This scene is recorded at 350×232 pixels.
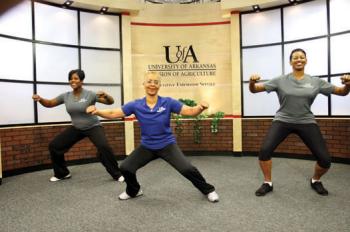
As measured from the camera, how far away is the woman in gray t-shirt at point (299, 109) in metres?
3.14

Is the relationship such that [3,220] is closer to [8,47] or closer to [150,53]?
[8,47]

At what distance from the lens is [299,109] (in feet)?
10.4

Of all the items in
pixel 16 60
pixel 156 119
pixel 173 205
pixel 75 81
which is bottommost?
pixel 173 205

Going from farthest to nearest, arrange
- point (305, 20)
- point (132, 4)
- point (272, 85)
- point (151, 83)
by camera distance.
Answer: point (132, 4) → point (305, 20) → point (272, 85) → point (151, 83)

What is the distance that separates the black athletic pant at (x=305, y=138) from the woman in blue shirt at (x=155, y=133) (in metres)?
0.79

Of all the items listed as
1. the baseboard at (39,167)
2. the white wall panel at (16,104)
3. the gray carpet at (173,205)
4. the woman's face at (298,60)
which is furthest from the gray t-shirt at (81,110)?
the woman's face at (298,60)

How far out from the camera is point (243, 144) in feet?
19.7

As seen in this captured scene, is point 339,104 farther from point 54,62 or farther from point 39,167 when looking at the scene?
point 39,167

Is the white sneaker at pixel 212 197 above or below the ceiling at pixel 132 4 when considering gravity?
below

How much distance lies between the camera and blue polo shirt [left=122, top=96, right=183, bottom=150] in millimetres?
3002

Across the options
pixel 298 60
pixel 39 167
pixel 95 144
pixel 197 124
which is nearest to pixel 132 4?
pixel 197 124

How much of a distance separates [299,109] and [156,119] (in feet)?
4.94

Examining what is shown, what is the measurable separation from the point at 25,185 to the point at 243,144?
3923 millimetres

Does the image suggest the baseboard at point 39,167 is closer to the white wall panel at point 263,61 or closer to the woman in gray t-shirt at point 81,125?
the woman in gray t-shirt at point 81,125
